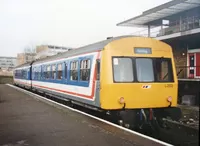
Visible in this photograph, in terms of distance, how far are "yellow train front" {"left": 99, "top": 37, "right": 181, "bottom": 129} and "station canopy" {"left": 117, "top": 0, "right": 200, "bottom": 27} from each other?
1349 cm

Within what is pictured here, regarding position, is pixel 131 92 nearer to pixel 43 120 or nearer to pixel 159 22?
pixel 43 120

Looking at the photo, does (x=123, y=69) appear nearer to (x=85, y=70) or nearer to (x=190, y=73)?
(x=85, y=70)

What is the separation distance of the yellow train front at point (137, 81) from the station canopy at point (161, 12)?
1349 cm

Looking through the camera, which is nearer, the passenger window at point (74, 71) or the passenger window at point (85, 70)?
the passenger window at point (85, 70)

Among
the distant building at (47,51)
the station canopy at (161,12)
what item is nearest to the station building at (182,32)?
the station canopy at (161,12)

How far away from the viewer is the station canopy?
76.1 ft

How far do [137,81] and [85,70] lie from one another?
2.85 metres

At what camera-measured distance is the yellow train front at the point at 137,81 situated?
387 inches

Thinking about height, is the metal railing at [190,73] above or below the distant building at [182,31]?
below

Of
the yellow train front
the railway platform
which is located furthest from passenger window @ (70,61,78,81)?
the yellow train front

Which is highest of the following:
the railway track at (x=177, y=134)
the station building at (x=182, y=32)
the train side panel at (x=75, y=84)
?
the station building at (x=182, y=32)

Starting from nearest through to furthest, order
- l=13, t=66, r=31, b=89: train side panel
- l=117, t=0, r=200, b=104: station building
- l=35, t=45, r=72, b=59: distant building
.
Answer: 1. l=117, t=0, r=200, b=104: station building
2. l=13, t=66, r=31, b=89: train side panel
3. l=35, t=45, r=72, b=59: distant building

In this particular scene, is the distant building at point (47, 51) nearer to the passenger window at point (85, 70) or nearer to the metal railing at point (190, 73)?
the metal railing at point (190, 73)

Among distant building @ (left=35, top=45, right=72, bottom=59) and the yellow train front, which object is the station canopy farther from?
distant building @ (left=35, top=45, right=72, bottom=59)
